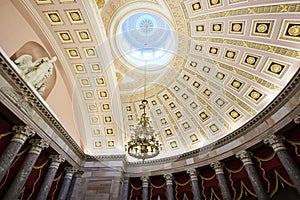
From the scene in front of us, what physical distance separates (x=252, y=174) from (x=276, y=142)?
162 cm

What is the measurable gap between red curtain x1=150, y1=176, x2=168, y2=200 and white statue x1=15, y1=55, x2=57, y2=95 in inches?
290

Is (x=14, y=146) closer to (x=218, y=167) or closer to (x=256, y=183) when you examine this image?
(x=218, y=167)

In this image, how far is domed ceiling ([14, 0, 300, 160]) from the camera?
26.2ft

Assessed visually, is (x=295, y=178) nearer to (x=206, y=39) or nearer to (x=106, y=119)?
(x=206, y=39)

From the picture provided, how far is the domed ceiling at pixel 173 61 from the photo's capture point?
26.2 ft

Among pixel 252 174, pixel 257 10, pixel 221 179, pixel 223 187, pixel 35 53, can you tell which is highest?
pixel 257 10

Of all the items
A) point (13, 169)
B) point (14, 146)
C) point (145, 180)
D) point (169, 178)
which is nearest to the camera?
point (14, 146)

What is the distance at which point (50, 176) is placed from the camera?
8.12 m

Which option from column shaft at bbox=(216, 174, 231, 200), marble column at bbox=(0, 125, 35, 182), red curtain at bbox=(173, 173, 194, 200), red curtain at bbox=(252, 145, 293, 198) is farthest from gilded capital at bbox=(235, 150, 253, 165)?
marble column at bbox=(0, 125, 35, 182)

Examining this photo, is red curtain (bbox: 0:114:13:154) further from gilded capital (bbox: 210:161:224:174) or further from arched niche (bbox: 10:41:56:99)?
gilded capital (bbox: 210:161:224:174)

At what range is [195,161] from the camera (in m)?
10.0

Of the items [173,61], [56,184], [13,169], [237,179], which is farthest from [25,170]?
[173,61]

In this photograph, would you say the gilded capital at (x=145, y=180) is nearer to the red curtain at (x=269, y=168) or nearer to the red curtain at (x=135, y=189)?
the red curtain at (x=135, y=189)

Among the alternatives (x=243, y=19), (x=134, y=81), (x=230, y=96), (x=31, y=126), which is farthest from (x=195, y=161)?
(x=31, y=126)
